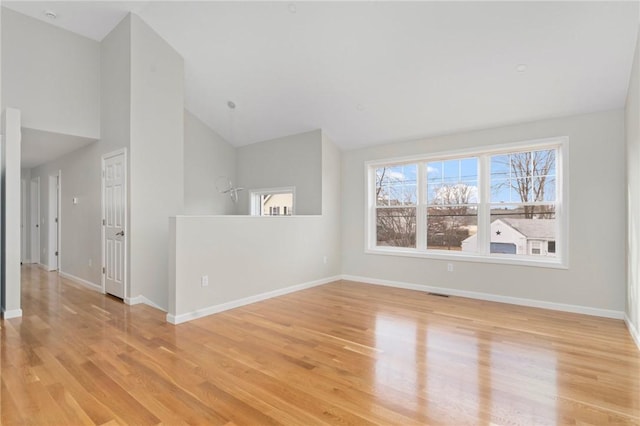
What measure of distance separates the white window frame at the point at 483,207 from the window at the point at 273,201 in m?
1.49

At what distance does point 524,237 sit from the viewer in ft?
14.5

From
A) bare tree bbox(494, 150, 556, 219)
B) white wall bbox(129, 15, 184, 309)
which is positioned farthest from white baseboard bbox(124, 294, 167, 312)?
bare tree bbox(494, 150, 556, 219)

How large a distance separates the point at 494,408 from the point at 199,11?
4.76 m

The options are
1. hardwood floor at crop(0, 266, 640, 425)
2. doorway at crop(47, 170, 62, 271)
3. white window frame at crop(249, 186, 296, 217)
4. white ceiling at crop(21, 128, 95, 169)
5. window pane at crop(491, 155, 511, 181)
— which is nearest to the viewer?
hardwood floor at crop(0, 266, 640, 425)

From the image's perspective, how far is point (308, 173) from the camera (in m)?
5.82

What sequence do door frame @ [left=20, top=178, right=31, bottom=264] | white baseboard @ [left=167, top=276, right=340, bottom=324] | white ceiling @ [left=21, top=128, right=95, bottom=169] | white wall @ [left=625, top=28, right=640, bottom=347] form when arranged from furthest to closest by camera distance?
door frame @ [left=20, top=178, right=31, bottom=264]
white ceiling @ [left=21, top=128, right=95, bottom=169]
white baseboard @ [left=167, top=276, right=340, bottom=324]
white wall @ [left=625, top=28, right=640, bottom=347]

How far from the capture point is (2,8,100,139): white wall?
425 cm

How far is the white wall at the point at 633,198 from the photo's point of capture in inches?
116

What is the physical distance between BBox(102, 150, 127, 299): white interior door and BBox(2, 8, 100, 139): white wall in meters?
0.73

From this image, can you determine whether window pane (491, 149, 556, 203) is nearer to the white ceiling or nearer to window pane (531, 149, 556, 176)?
window pane (531, 149, 556, 176)

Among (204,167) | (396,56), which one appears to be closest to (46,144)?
(204,167)

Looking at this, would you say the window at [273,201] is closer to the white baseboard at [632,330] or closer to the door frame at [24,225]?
the white baseboard at [632,330]

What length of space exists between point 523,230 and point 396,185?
6.50 feet

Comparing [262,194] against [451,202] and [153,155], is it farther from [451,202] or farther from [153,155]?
[451,202]
